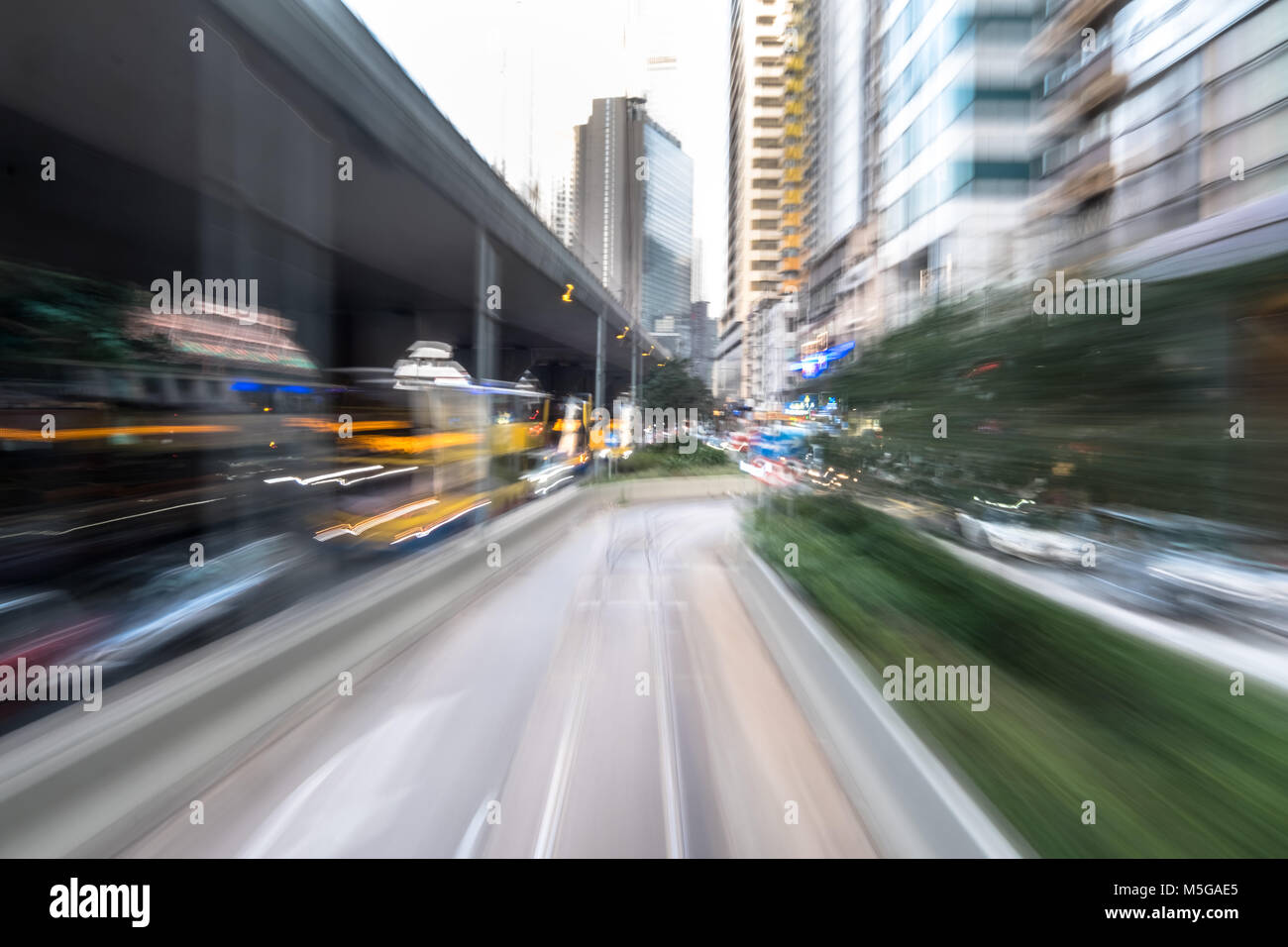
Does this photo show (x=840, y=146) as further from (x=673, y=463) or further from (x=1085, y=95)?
(x=673, y=463)

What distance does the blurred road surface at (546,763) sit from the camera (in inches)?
115

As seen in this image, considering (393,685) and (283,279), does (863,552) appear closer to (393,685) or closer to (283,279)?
(393,685)

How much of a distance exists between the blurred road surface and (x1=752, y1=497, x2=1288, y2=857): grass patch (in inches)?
28.9

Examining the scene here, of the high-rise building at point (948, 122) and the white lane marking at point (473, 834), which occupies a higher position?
the high-rise building at point (948, 122)

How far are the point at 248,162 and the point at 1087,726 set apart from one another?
11737mm

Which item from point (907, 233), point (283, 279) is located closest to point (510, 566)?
point (283, 279)

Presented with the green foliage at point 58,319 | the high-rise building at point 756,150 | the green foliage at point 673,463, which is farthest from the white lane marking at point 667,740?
the high-rise building at point 756,150

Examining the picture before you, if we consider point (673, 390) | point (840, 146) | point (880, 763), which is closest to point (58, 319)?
point (880, 763)

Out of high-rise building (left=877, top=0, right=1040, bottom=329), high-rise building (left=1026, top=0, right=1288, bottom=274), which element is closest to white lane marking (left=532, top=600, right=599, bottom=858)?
Answer: high-rise building (left=1026, top=0, right=1288, bottom=274)

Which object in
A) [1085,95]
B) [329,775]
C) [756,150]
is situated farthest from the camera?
[756,150]

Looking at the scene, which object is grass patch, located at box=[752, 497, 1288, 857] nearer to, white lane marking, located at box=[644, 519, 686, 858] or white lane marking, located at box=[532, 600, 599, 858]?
white lane marking, located at box=[644, 519, 686, 858]

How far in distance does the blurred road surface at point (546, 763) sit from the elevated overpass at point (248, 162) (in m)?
4.64

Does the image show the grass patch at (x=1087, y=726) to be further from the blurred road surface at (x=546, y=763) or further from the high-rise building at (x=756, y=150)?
the high-rise building at (x=756, y=150)

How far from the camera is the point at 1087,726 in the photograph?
3039mm
